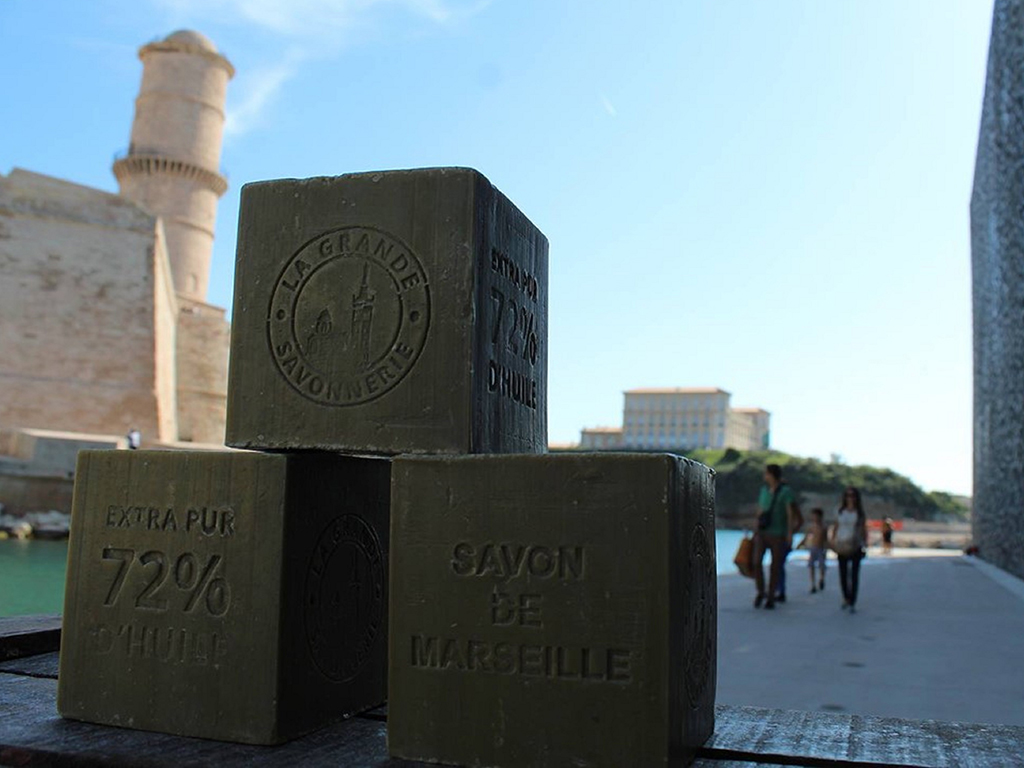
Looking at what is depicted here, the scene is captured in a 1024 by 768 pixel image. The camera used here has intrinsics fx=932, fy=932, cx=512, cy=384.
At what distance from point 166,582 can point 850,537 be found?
6.97 m

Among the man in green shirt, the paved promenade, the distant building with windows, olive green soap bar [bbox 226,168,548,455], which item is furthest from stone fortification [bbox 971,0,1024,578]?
the distant building with windows

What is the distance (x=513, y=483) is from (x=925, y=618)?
7.03m

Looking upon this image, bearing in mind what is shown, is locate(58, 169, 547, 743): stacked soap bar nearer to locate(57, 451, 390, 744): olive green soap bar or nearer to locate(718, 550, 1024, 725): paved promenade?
locate(57, 451, 390, 744): olive green soap bar

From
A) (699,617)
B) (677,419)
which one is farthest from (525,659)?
(677,419)

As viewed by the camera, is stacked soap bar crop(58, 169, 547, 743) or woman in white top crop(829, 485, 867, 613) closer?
stacked soap bar crop(58, 169, 547, 743)

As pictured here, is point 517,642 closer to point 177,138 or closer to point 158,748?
point 158,748

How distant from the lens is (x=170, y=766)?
1505 millimetres

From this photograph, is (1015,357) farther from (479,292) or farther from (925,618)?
(479,292)

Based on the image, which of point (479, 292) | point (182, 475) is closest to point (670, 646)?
point (479, 292)

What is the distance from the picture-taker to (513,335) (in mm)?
1951

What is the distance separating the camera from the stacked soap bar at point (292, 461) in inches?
67.2

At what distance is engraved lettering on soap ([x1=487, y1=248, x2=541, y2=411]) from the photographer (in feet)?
6.04

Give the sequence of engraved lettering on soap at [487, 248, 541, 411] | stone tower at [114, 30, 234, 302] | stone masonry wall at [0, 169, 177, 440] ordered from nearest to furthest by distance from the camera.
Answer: engraved lettering on soap at [487, 248, 541, 411] < stone masonry wall at [0, 169, 177, 440] < stone tower at [114, 30, 234, 302]

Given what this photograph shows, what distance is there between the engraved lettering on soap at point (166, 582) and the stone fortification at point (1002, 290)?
10.6 metres
